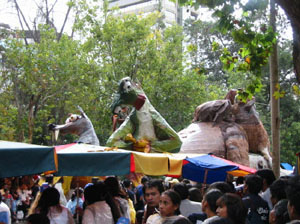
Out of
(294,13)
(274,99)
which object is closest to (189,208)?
(294,13)

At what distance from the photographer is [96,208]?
550 cm

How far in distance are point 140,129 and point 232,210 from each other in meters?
6.48

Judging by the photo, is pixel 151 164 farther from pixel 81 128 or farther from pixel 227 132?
pixel 227 132

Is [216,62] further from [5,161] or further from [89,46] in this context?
[5,161]

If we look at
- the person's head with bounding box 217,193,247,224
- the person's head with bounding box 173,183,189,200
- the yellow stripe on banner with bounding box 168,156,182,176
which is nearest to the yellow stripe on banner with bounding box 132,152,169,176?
the yellow stripe on banner with bounding box 168,156,182,176

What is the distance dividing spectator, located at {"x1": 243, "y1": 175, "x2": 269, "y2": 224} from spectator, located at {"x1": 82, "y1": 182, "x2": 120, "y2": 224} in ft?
5.29

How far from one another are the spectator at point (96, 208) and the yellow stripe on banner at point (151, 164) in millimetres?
862

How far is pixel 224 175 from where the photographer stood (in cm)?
856

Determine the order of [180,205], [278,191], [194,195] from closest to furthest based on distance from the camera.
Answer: [278,191]
[180,205]
[194,195]

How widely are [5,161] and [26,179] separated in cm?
585

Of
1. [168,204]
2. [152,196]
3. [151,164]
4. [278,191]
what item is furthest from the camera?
[151,164]

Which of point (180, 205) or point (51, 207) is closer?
point (51, 207)

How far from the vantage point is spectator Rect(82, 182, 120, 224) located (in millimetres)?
5434

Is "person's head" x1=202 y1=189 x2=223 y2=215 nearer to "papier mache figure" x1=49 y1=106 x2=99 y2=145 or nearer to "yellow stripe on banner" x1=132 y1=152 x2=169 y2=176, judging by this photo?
"yellow stripe on banner" x1=132 y1=152 x2=169 y2=176
